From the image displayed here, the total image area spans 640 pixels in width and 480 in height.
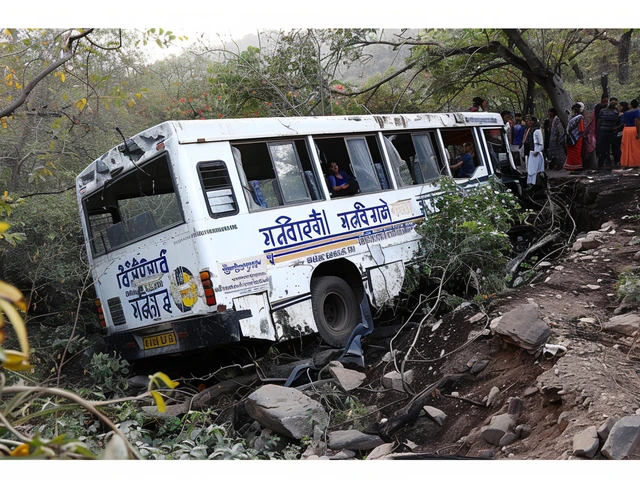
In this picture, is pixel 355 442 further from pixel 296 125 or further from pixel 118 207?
pixel 118 207

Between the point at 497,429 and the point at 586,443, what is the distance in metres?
0.65

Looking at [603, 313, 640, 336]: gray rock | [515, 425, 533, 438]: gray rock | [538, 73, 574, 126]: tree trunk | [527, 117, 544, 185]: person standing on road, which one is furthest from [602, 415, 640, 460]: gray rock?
[538, 73, 574, 126]: tree trunk

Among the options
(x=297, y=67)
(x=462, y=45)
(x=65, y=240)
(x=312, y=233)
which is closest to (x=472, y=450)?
(x=312, y=233)

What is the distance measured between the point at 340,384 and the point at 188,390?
1.91 meters

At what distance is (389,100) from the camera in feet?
50.0

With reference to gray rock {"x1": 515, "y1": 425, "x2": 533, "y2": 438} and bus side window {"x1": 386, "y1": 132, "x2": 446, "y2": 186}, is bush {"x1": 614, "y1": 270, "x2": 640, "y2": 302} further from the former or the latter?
bus side window {"x1": 386, "y1": 132, "x2": 446, "y2": 186}

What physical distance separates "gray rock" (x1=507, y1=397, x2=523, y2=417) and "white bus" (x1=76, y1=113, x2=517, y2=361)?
2.55 m

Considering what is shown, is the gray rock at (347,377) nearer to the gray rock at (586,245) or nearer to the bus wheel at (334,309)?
the bus wheel at (334,309)

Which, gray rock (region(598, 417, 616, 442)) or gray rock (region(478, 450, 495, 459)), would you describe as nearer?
gray rock (region(598, 417, 616, 442))

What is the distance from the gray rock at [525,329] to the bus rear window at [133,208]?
3.06m

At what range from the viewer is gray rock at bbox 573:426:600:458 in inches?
125

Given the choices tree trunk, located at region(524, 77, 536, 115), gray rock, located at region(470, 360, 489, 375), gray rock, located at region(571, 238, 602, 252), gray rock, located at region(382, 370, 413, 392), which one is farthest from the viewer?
tree trunk, located at region(524, 77, 536, 115)

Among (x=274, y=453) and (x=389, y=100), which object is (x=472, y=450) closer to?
(x=274, y=453)

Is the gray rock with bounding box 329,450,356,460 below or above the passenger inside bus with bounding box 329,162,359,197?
below
